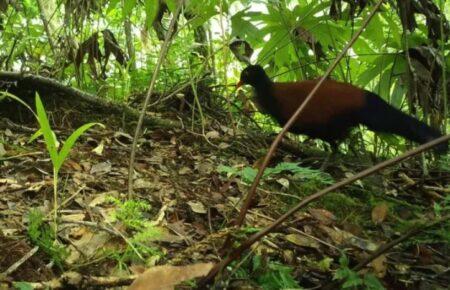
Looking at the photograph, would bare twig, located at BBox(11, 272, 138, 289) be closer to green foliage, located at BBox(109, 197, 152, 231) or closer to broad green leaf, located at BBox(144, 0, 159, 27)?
green foliage, located at BBox(109, 197, 152, 231)

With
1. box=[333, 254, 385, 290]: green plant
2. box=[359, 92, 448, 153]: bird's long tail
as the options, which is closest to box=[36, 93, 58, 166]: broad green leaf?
box=[333, 254, 385, 290]: green plant

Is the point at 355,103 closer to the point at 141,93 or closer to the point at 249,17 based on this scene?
the point at 249,17

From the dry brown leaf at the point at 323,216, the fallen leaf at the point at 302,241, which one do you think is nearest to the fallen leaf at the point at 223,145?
the dry brown leaf at the point at 323,216

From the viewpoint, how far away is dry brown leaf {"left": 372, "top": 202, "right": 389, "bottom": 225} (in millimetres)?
2129

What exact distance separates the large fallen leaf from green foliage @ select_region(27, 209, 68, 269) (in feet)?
1.12

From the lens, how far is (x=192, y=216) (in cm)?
201

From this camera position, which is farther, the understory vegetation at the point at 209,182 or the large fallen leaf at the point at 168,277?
the understory vegetation at the point at 209,182

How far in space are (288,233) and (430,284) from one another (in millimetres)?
492

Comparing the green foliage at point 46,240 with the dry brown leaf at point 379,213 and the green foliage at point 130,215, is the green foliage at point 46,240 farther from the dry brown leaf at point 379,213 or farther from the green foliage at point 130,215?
the dry brown leaf at point 379,213

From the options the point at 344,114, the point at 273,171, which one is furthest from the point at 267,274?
the point at 344,114

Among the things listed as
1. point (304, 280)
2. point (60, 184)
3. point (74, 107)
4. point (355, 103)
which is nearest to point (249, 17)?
point (355, 103)

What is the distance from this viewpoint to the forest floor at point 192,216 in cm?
150

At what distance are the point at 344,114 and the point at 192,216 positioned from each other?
1.43 metres

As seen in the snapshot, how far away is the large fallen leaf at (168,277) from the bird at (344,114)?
1.92 m
